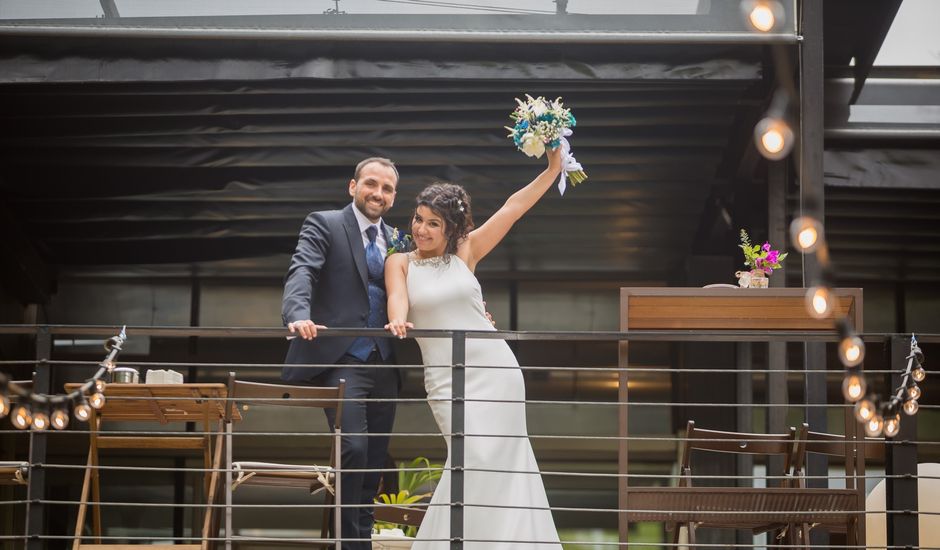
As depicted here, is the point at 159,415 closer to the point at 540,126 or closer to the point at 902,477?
the point at 540,126

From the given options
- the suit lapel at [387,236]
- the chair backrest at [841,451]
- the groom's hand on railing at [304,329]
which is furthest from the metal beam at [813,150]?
the groom's hand on railing at [304,329]

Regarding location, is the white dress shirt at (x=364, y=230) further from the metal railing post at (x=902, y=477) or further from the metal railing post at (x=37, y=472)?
the metal railing post at (x=902, y=477)

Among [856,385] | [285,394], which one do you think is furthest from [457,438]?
[856,385]

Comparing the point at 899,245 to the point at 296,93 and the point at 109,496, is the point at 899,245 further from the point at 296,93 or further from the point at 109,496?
the point at 109,496

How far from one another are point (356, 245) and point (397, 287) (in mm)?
320

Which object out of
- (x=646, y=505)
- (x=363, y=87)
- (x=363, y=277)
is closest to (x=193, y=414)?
(x=363, y=277)

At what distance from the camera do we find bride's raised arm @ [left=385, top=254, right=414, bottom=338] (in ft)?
17.6

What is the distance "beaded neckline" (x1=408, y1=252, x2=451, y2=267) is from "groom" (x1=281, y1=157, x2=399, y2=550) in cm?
20

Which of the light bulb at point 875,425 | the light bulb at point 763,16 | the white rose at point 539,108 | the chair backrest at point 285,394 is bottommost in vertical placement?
the light bulb at point 875,425

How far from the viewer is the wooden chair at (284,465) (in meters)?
4.96

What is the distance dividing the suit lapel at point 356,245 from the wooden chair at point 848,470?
210cm

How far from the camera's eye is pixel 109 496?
432 inches

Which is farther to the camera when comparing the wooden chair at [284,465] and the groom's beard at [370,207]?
the groom's beard at [370,207]

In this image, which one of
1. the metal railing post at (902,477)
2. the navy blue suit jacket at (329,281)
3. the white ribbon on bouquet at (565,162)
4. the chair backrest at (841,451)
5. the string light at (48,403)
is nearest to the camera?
the string light at (48,403)
